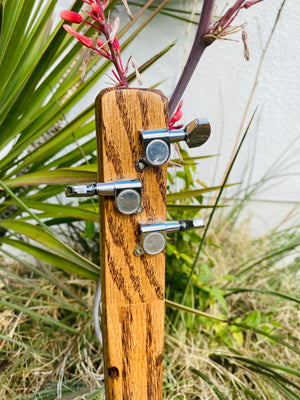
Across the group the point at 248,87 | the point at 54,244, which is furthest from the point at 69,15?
the point at 248,87

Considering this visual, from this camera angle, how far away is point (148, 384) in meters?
0.55

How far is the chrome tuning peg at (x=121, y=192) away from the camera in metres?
0.44

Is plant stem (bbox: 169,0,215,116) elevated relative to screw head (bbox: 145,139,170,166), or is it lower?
elevated

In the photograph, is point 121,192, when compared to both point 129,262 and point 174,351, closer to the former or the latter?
point 129,262

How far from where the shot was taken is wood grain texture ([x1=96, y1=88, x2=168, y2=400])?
17.9 inches

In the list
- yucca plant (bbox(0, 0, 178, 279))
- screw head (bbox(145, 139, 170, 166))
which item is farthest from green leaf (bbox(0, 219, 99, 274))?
screw head (bbox(145, 139, 170, 166))

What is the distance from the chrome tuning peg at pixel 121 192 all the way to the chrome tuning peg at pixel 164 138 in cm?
4

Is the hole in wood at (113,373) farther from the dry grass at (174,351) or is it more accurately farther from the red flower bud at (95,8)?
the red flower bud at (95,8)

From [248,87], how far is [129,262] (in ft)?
3.31

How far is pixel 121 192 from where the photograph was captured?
1.49ft

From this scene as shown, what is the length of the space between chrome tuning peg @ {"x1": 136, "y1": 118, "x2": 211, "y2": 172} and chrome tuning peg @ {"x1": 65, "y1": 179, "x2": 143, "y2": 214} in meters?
0.04

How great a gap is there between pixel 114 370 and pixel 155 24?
1.07 metres

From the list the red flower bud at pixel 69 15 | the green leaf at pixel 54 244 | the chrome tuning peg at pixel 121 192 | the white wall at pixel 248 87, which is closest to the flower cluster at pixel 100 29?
the red flower bud at pixel 69 15

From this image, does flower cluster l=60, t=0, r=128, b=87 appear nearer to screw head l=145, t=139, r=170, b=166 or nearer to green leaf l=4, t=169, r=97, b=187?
screw head l=145, t=139, r=170, b=166
